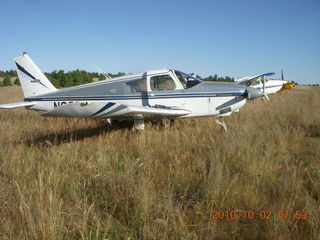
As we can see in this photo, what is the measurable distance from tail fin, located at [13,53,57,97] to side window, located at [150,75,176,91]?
402 centimetres

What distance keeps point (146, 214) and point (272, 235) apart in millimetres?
1145

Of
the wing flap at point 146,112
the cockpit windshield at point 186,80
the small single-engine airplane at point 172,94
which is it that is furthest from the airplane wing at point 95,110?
the cockpit windshield at point 186,80

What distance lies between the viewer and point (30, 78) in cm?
763

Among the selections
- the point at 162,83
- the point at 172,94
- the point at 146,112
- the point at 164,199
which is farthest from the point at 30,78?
the point at 164,199

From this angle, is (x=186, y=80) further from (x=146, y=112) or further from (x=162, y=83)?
(x=146, y=112)

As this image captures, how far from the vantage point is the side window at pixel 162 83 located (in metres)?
6.35

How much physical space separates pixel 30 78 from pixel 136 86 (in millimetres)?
4204

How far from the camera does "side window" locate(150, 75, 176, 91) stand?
6352mm

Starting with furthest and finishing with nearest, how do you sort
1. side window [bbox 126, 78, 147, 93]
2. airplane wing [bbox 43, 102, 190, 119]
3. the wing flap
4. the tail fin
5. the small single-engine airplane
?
the tail fin, side window [bbox 126, 78, 147, 93], the small single-engine airplane, the wing flap, airplane wing [bbox 43, 102, 190, 119]

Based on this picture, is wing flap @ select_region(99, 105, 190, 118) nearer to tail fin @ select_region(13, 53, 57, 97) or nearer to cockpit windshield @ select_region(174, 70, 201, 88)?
cockpit windshield @ select_region(174, 70, 201, 88)

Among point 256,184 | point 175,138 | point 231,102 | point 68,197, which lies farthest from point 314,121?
point 68,197

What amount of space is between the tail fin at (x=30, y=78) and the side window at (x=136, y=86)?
3.30m
